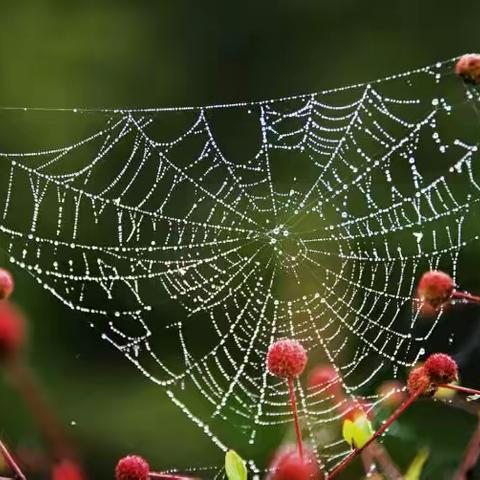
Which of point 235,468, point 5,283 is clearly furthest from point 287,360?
point 5,283

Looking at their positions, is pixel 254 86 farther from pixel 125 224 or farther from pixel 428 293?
pixel 428 293

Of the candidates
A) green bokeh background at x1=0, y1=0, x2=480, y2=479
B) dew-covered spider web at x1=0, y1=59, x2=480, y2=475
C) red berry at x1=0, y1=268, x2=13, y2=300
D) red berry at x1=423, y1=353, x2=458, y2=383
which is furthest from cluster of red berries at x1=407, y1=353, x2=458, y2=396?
green bokeh background at x1=0, y1=0, x2=480, y2=479

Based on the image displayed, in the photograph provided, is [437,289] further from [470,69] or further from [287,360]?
[470,69]

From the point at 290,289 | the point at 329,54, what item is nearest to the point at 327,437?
the point at 290,289

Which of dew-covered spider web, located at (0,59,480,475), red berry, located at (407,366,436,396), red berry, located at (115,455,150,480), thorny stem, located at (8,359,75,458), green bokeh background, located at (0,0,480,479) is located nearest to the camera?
thorny stem, located at (8,359,75,458)

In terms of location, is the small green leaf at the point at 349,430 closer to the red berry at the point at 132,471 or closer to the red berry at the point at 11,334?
the red berry at the point at 132,471

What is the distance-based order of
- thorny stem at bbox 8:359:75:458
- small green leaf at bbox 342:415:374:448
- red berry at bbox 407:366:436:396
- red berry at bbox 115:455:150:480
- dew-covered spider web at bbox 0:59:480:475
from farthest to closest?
dew-covered spider web at bbox 0:59:480:475
small green leaf at bbox 342:415:374:448
red berry at bbox 407:366:436:396
red berry at bbox 115:455:150:480
thorny stem at bbox 8:359:75:458

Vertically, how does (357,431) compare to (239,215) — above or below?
below

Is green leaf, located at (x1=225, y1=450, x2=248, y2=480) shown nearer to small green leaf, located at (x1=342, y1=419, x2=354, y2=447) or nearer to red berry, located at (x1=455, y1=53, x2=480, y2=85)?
small green leaf, located at (x1=342, y1=419, x2=354, y2=447)
